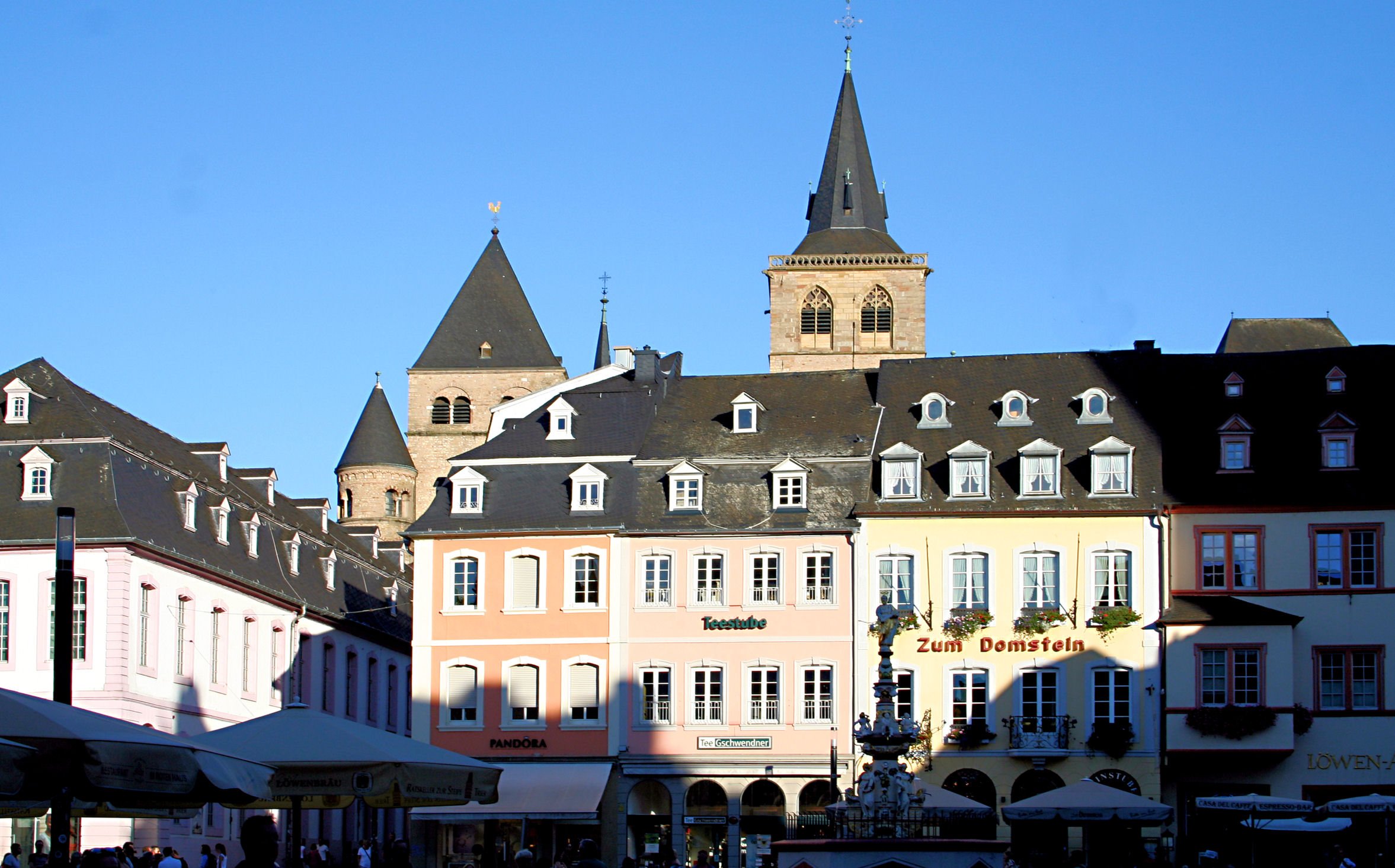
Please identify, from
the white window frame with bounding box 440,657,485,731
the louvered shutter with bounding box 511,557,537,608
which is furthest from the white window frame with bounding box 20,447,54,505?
the louvered shutter with bounding box 511,557,537,608

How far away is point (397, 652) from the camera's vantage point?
7106cm

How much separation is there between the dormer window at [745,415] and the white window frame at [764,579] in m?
4.44

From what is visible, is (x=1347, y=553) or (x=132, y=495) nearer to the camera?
(x=1347, y=553)

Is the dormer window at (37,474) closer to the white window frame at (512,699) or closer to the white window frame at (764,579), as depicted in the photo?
the white window frame at (512,699)

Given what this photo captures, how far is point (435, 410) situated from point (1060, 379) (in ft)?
198

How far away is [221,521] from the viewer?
181ft

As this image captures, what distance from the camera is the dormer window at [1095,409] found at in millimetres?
51781

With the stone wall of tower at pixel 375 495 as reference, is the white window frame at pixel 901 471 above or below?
below

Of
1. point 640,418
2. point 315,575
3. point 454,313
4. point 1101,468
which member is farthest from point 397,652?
point 454,313

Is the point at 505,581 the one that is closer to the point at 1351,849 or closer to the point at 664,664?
the point at 664,664

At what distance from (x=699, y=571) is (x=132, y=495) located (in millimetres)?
13870

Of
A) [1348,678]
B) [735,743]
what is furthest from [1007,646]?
[1348,678]

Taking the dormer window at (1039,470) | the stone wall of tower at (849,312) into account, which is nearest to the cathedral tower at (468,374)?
the stone wall of tower at (849,312)

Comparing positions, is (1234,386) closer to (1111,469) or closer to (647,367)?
(1111,469)
